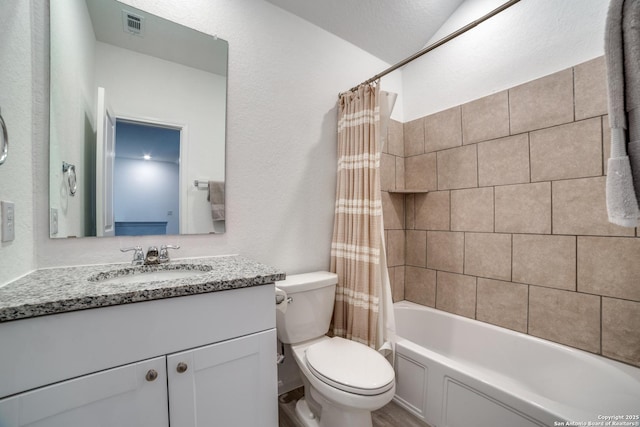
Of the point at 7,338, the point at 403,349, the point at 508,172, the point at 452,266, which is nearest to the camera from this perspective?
the point at 7,338

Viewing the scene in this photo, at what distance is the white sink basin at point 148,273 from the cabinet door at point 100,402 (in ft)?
1.26

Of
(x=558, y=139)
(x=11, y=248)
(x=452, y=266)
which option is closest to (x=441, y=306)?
(x=452, y=266)

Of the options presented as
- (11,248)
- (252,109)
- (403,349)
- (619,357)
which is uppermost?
(252,109)

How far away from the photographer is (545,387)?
146 centimetres

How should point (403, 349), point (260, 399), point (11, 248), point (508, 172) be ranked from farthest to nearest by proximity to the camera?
point (508, 172)
point (403, 349)
point (260, 399)
point (11, 248)

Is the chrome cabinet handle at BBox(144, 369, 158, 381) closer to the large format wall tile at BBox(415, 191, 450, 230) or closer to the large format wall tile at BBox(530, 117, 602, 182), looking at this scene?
the large format wall tile at BBox(415, 191, 450, 230)

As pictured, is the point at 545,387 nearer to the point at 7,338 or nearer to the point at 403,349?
the point at 403,349

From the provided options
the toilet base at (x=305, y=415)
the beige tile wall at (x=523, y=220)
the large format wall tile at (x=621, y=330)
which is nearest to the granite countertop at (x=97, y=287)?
the toilet base at (x=305, y=415)

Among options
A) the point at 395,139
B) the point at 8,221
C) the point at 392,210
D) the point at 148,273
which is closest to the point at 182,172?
the point at 148,273

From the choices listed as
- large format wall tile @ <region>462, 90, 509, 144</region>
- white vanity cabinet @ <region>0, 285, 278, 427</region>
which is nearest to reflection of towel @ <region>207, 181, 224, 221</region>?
white vanity cabinet @ <region>0, 285, 278, 427</region>

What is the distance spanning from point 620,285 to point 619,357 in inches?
14.1

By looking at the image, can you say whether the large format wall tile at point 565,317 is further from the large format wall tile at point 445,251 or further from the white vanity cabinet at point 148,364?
the white vanity cabinet at point 148,364

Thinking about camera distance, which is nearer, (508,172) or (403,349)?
(403,349)

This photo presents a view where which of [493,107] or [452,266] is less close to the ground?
[493,107]
